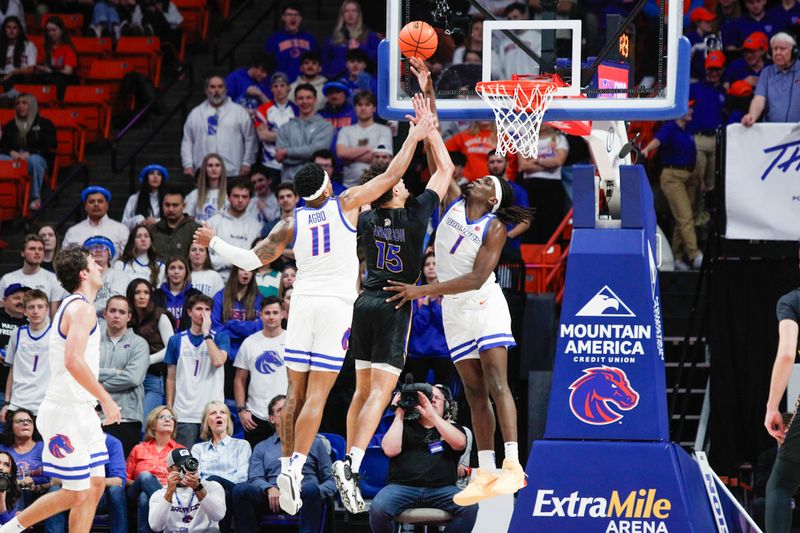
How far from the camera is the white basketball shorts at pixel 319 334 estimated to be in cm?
970

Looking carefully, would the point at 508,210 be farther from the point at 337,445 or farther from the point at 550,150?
the point at 550,150

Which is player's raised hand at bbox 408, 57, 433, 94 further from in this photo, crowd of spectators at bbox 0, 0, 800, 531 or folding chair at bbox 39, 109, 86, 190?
folding chair at bbox 39, 109, 86, 190

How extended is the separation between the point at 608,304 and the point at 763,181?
3764mm

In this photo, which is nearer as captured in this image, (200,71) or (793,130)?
(793,130)

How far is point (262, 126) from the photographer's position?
16.3 meters

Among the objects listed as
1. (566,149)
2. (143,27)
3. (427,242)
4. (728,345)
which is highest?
(143,27)

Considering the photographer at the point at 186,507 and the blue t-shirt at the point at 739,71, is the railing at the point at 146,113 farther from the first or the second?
the blue t-shirt at the point at 739,71

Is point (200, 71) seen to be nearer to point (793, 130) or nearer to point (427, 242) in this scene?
point (427, 242)

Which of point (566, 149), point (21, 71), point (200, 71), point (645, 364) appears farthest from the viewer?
point (200, 71)


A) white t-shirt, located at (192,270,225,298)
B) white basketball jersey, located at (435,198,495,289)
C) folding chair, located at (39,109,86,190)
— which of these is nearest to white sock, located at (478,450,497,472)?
white basketball jersey, located at (435,198,495,289)

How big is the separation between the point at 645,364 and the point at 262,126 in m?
6.95

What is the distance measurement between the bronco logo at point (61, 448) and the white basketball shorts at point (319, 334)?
1.82 m

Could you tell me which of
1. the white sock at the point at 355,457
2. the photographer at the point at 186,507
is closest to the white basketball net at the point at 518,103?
the white sock at the point at 355,457

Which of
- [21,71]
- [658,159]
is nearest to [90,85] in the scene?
[21,71]
